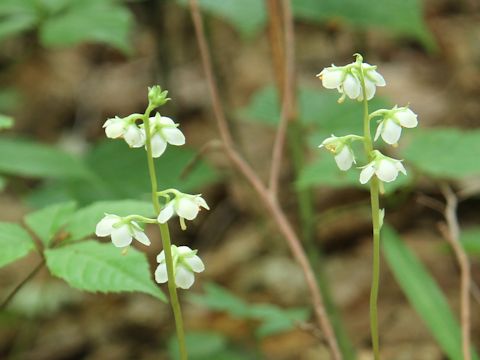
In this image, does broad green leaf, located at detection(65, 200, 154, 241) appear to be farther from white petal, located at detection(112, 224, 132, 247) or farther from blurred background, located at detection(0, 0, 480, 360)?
white petal, located at detection(112, 224, 132, 247)

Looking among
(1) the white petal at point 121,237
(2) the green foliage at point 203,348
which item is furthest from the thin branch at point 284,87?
(1) the white petal at point 121,237

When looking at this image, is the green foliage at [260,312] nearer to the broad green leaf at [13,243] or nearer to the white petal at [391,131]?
the broad green leaf at [13,243]

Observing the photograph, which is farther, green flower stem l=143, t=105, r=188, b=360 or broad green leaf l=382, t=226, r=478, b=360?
broad green leaf l=382, t=226, r=478, b=360

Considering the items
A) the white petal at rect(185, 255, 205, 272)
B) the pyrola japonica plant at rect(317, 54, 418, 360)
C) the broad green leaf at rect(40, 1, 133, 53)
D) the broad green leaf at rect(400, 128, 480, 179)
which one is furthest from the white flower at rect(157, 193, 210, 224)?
the broad green leaf at rect(40, 1, 133, 53)

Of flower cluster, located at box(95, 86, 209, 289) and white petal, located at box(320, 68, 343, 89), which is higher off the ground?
white petal, located at box(320, 68, 343, 89)

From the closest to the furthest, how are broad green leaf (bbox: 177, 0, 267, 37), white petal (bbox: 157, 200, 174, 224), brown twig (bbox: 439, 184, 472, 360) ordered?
white petal (bbox: 157, 200, 174, 224) → brown twig (bbox: 439, 184, 472, 360) → broad green leaf (bbox: 177, 0, 267, 37)

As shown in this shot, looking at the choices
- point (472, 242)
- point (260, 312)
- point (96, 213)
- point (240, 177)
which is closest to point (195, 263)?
point (96, 213)

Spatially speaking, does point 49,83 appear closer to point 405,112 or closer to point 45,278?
point 45,278

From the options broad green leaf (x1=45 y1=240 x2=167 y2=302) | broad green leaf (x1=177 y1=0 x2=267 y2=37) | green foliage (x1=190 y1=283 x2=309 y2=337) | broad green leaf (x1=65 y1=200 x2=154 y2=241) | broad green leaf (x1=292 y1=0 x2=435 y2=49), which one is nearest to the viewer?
broad green leaf (x1=45 y1=240 x2=167 y2=302)
